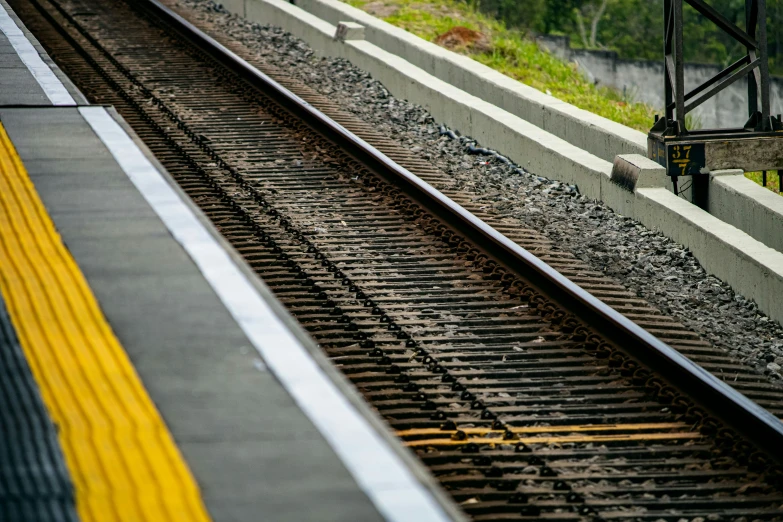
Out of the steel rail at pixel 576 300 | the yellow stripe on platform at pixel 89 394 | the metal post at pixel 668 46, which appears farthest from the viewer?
the metal post at pixel 668 46

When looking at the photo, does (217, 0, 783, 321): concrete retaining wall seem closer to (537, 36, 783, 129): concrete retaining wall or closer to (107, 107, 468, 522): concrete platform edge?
(107, 107, 468, 522): concrete platform edge

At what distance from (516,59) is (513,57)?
14 centimetres

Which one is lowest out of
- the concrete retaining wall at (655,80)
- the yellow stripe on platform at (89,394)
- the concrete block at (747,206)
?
the concrete retaining wall at (655,80)

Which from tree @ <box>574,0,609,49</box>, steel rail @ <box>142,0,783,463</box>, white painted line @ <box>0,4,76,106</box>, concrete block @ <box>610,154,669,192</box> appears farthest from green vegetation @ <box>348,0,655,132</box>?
tree @ <box>574,0,609,49</box>

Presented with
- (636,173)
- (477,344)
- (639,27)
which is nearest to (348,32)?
(636,173)

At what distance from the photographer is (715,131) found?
10.9 meters

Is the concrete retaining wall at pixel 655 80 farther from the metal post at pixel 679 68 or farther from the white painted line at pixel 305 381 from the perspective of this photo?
the white painted line at pixel 305 381

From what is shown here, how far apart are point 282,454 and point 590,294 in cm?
427

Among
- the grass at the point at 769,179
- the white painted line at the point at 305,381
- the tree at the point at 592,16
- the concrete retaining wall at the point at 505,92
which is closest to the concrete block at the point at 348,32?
the concrete retaining wall at the point at 505,92

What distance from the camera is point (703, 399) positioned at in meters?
6.34

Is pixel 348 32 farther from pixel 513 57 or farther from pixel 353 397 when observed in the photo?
pixel 353 397

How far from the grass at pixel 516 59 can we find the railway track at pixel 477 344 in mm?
5344

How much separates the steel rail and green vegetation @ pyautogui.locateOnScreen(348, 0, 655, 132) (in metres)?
5.04

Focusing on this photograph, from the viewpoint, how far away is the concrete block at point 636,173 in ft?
32.7
